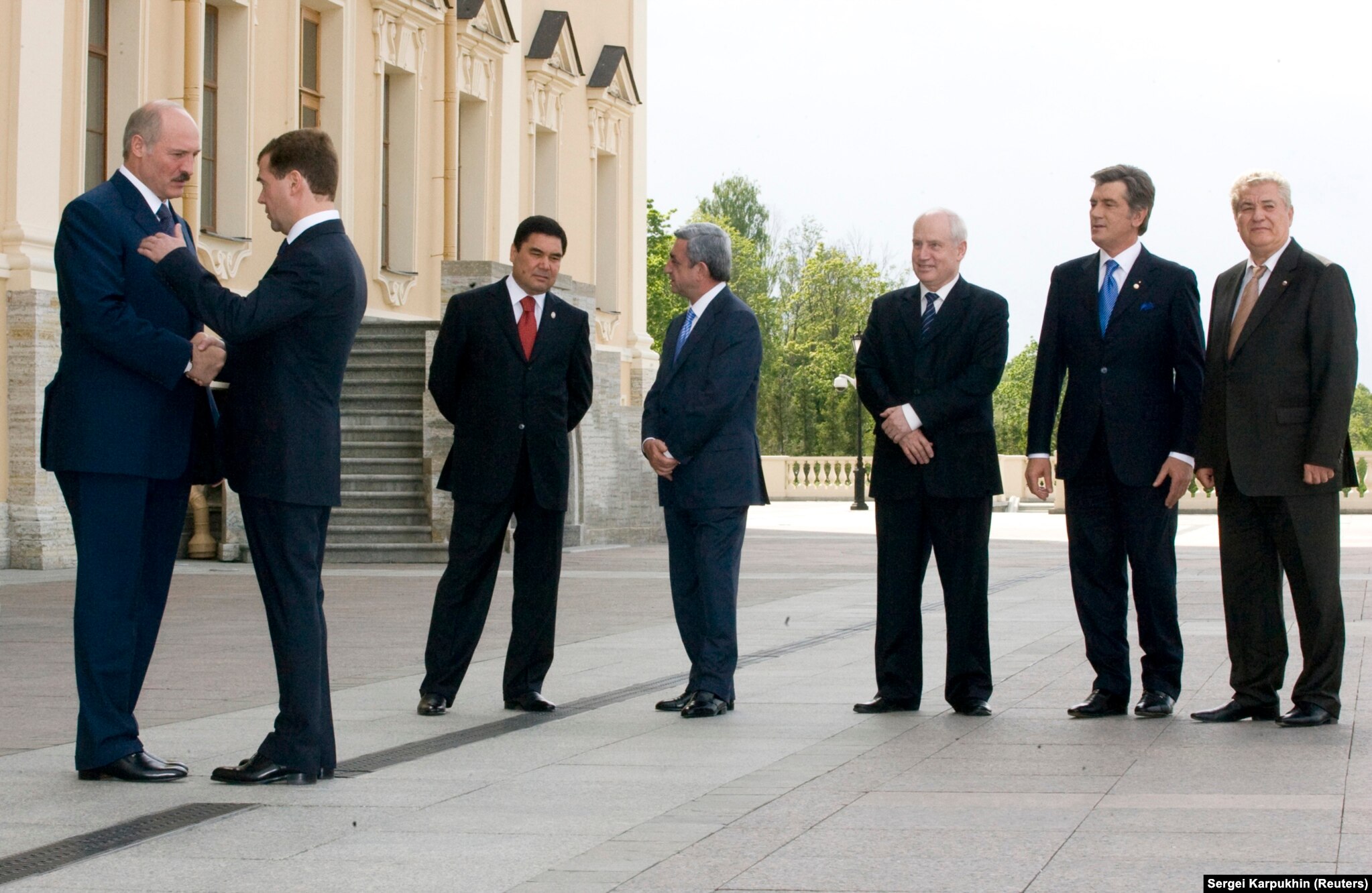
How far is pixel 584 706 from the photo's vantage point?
8.04 m

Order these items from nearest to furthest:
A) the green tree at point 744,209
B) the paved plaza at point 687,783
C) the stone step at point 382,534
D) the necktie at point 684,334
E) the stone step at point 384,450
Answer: the paved plaza at point 687,783 < the necktie at point 684,334 < the stone step at point 382,534 < the stone step at point 384,450 < the green tree at point 744,209

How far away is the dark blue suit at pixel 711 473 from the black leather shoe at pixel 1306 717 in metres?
2.16

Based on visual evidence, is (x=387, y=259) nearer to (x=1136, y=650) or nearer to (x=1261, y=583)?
(x=1136, y=650)

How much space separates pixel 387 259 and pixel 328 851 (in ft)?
67.0

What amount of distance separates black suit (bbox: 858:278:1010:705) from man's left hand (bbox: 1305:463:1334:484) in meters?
1.21

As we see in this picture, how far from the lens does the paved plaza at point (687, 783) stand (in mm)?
4594

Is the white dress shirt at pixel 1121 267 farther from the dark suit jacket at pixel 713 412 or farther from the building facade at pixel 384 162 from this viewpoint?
the building facade at pixel 384 162

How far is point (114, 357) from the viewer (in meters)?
5.97

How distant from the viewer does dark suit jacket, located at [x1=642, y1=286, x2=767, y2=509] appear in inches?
311

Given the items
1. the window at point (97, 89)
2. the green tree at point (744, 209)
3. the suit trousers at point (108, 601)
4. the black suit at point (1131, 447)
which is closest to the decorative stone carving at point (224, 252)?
the window at point (97, 89)

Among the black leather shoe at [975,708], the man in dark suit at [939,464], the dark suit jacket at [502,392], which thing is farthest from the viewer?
the dark suit jacket at [502,392]

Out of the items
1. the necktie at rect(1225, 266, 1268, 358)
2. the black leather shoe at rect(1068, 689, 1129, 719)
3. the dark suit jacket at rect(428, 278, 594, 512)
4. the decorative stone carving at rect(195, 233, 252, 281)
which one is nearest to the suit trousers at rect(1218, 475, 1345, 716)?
the black leather shoe at rect(1068, 689, 1129, 719)

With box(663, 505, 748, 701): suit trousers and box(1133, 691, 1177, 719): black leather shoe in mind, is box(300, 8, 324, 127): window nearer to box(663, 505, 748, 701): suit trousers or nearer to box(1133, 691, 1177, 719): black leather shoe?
box(663, 505, 748, 701): suit trousers

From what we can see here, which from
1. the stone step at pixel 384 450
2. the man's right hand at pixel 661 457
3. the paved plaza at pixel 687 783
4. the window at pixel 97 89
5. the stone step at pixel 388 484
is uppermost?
the window at pixel 97 89
